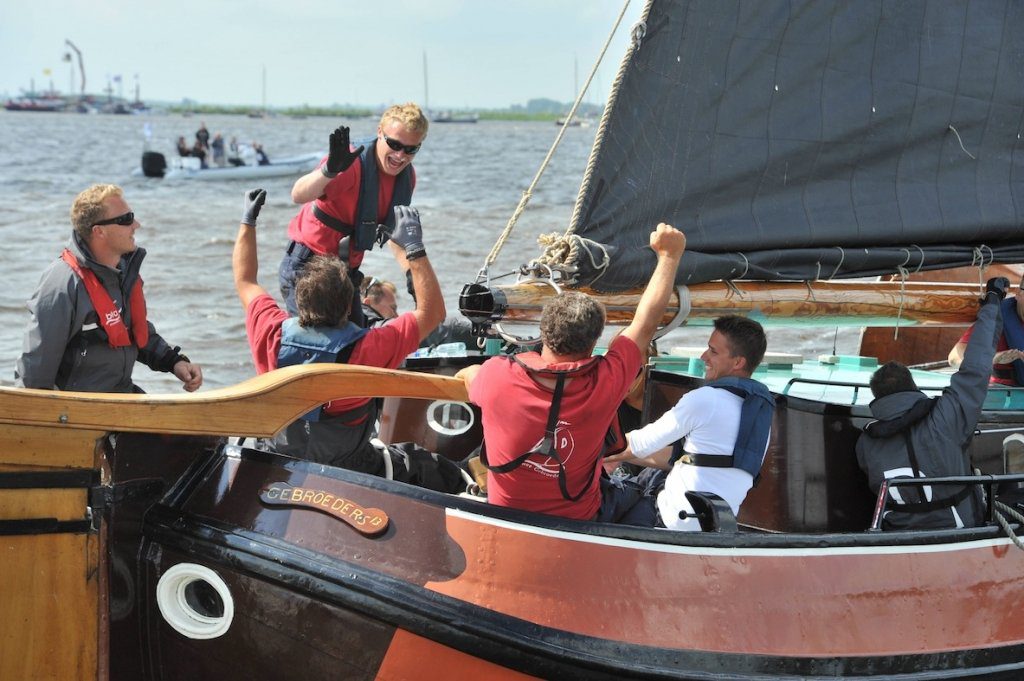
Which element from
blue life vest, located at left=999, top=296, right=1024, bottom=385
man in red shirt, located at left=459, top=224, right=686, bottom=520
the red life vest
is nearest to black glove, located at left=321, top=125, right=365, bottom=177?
the red life vest

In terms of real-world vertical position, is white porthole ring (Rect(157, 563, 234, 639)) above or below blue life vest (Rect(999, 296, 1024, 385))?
below

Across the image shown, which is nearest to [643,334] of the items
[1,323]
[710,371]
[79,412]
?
[710,371]

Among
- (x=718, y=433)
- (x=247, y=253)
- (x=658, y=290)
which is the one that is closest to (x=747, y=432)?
(x=718, y=433)

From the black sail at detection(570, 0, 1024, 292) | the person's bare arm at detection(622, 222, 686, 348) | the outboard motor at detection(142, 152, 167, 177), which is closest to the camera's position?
the person's bare arm at detection(622, 222, 686, 348)

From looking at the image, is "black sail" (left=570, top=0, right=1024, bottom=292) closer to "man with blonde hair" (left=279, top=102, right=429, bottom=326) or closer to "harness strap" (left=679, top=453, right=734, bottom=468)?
"man with blonde hair" (left=279, top=102, right=429, bottom=326)

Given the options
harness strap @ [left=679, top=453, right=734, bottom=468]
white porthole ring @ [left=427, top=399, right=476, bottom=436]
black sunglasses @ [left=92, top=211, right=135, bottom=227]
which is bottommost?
white porthole ring @ [left=427, top=399, right=476, bottom=436]

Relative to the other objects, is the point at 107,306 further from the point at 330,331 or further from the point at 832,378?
the point at 832,378

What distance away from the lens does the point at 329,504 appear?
3596mm

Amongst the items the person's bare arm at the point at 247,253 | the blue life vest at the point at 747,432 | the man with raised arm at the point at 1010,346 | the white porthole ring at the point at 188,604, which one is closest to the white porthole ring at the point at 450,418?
the person's bare arm at the point at 247,253

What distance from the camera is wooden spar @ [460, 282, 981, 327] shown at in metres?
4.48

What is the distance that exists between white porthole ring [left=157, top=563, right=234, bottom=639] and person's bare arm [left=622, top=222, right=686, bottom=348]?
1410 millimetres

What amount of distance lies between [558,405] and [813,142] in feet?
7.09

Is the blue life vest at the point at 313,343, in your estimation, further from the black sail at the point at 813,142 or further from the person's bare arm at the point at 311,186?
the black sail at the point at 813,142

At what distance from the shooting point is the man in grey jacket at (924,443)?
417cm
